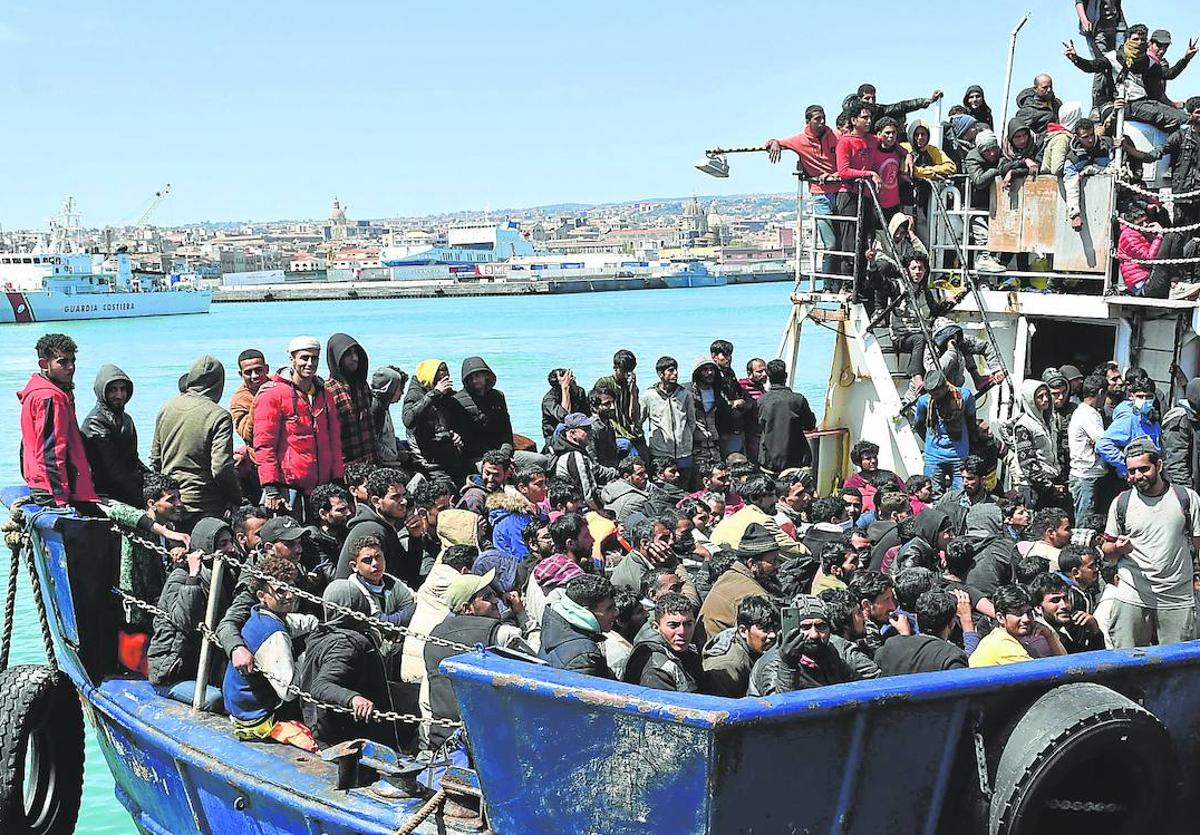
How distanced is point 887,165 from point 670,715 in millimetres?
7706

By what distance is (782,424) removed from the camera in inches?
422

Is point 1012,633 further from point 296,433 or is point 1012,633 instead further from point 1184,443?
point 296,433

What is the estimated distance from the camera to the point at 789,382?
459 inches

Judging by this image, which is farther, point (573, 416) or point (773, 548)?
point (573, 416)

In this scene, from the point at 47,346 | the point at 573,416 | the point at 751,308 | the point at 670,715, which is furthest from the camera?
the point at 751,308

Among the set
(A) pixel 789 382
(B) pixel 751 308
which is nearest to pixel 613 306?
(B) pixel 751 308

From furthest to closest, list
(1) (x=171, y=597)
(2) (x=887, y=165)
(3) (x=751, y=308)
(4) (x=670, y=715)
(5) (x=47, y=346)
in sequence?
(3) (x=751, y=308) < (2) (x=887, y=165) < (5) (x=47, y=346) < (1) (x=171, y=597) < (4) (x=670, y=715)

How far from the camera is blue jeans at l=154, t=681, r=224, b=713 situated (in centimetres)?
680

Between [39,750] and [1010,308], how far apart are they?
8.10 meters

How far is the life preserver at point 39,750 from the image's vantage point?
739cm

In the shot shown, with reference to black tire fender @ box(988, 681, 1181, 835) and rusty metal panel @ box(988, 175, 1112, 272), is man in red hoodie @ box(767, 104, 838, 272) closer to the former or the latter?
rusty metal panel @ box(988, 175, 1112, 272)

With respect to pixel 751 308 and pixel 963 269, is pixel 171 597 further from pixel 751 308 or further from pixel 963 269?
pixel 751 308

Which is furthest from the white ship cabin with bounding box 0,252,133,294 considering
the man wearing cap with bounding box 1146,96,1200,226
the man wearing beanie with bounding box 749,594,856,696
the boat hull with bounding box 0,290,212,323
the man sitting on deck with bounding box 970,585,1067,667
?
the man wearing beanie with bounding box 749,594,856,696

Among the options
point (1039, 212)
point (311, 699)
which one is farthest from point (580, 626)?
point (1039, 212)
